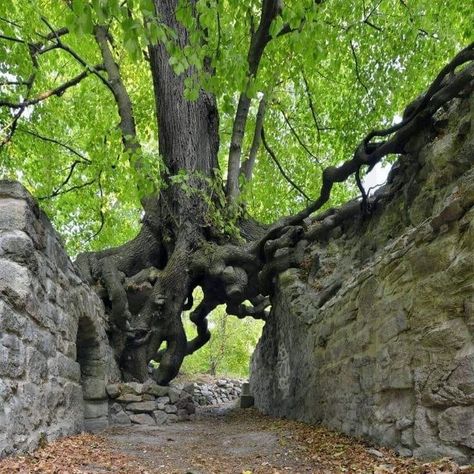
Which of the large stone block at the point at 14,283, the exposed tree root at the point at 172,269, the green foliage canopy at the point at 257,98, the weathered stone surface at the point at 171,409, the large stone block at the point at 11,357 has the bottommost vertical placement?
the weathered stone surface at the point at 171,409

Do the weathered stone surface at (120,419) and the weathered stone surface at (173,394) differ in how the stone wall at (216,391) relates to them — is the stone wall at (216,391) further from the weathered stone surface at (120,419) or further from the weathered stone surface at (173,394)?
the weathered stone surface at (120,419)

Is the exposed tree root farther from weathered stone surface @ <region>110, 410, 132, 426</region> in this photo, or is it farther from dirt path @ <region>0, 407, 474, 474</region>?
dirt path @ <region>0, 407, 474, 474</region>

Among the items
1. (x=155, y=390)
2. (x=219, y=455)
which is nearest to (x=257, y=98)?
(x=155, y=390)

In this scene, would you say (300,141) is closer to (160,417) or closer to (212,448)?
(160,417)

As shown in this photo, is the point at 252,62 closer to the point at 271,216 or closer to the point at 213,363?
the point at 271,216

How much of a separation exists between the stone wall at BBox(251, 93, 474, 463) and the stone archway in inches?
98.2

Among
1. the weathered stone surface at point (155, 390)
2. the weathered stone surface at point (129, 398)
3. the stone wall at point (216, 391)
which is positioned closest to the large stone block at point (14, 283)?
the weathered stone surface at point (129, 398)

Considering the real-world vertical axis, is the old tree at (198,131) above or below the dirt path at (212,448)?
above

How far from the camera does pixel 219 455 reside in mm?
3867

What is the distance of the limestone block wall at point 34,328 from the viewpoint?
2.98 m

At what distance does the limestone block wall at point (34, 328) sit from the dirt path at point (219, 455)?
228 mm

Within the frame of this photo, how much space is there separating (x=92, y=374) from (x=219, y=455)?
2536 millimetres

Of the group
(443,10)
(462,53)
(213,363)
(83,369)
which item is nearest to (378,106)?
(443,10)

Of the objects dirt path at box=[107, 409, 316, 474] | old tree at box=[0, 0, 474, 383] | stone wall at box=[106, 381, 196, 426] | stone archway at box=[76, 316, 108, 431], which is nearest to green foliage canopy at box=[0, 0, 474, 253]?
old tree at box=[0, 0, 474, 383]
